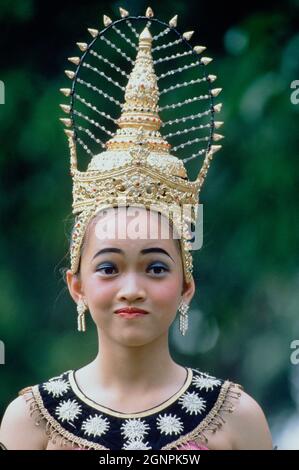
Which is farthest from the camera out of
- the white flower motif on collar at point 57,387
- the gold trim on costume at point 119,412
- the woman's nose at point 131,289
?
the white flower motif on collar at point 57,387

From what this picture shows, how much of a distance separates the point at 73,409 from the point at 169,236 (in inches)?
30.5

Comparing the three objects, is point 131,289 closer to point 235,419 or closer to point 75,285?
point 75,285

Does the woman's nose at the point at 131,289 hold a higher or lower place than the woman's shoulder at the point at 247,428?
higher

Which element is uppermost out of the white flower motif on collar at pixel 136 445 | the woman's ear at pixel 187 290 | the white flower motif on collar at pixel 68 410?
the woman's ear at pixel 187 290

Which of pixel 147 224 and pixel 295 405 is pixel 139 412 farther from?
pixel 295 405

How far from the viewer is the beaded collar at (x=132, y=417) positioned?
18.7ft

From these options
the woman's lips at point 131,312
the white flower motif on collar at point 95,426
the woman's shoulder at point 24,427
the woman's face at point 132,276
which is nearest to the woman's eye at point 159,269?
the woman's face at point 132,276

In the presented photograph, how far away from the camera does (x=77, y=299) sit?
597 centimetres

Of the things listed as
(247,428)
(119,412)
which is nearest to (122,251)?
(119,412)

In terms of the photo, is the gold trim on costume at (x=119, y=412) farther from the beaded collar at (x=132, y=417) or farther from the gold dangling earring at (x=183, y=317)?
the gold dangling earring at (x=183, y=317)

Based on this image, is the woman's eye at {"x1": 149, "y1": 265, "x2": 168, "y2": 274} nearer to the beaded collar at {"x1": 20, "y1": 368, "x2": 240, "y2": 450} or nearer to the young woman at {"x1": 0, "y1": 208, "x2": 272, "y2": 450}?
the young woman at {"x1": 0, "y1": 208, "x2": 272, "y2": 450}

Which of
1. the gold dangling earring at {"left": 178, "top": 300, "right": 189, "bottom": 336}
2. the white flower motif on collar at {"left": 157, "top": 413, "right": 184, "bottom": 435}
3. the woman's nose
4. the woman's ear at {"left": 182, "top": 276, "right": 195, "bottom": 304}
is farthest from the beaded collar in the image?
the woman's nose

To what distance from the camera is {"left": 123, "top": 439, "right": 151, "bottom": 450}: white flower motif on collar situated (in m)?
5.68
